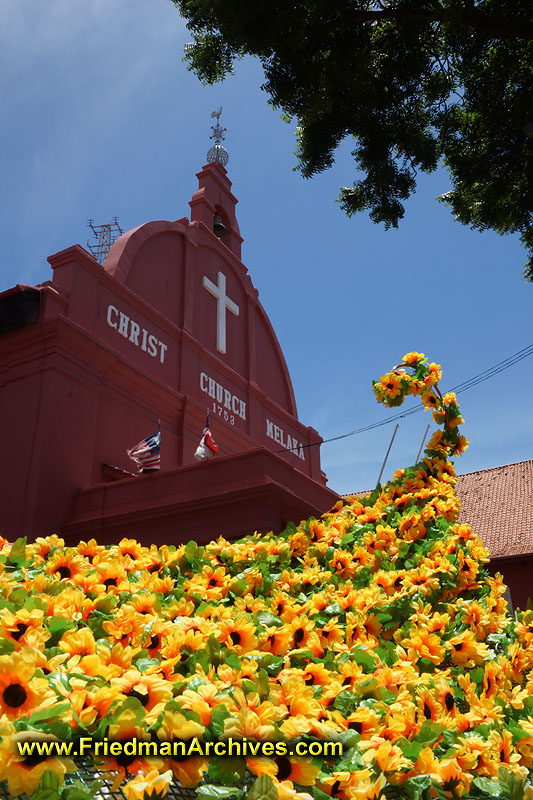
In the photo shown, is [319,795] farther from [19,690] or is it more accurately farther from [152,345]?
[152,345]

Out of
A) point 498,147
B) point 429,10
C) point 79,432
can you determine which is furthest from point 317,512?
point 429,10

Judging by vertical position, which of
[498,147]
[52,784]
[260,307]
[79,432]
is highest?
[260,307]

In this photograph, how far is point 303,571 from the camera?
340cm

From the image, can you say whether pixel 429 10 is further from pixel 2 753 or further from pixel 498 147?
pixel 2 753

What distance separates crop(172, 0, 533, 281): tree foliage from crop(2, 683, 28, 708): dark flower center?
452 centimetres

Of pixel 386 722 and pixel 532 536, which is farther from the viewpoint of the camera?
pixel 532 536

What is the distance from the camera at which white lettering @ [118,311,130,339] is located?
1085 cm

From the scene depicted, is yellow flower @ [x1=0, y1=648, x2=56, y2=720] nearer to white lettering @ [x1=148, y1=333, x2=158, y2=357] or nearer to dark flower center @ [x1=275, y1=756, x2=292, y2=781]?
dark flower center @ [x1=275, y1=756, x2=292, y2=781]

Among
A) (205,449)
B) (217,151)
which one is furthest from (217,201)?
(205,449)

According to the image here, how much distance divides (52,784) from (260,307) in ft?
49.3

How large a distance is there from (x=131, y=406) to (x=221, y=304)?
4308 millimetres

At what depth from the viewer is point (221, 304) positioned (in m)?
14.2

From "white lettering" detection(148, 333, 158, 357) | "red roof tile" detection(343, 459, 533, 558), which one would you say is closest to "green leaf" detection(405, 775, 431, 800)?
"white lettering" detection(148, 333, 158, 357)

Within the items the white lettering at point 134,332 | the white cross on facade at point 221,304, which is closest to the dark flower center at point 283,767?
the white lettering at point 134,332
